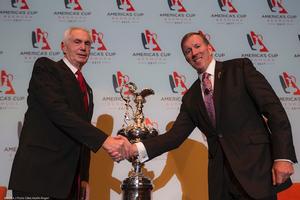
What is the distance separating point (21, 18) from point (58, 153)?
2.17m

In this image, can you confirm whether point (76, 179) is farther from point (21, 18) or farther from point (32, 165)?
point (21, 18)

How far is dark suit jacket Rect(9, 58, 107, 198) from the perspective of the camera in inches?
80.1

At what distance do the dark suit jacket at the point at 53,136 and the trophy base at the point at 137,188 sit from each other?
1.50 ft

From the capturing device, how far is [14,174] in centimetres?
203

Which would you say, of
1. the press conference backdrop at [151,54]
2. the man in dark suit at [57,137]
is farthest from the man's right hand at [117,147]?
the press conference backdrop at [151,54]

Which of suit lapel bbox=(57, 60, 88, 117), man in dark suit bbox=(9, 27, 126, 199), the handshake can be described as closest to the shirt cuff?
the handshake

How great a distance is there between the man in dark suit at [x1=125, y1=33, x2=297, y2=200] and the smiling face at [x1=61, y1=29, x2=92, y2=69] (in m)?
Answer: 0.79

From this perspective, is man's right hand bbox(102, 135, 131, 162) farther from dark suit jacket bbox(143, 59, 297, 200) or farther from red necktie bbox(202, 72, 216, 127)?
red necktie bbox(202, 72, 216, 127)

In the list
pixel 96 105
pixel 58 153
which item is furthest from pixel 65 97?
pixel 96 105

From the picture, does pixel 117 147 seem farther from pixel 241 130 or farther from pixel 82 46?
pixel 241 130

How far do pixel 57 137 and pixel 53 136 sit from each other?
0.03 m

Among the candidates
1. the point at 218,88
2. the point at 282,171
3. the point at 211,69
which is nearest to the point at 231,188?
the point at 282,171

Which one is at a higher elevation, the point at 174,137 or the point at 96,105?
the point at 96,105

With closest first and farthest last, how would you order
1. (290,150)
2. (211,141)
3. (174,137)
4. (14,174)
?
(290,150), (14,174), (211,141), (174,137)
